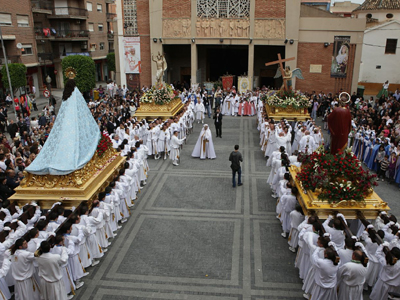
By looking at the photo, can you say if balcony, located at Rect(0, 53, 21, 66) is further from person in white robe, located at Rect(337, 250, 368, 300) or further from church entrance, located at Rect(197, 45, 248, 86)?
person in white robe, located at Rect(337, 250, 368, 300)

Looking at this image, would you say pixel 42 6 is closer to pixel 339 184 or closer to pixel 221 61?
pixel 221 61

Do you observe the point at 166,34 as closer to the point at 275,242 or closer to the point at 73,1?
the point at 73,1

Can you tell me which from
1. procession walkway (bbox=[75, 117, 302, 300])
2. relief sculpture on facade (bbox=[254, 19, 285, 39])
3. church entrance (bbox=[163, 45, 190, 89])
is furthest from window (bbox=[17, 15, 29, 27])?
procession walkway (bbox=[75, 117, 302, 300])

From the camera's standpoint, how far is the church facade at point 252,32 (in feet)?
89.9

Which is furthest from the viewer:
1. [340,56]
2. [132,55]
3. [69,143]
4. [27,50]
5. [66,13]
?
[66,13]

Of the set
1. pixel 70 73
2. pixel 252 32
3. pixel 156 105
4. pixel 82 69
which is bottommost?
pixel 156 105

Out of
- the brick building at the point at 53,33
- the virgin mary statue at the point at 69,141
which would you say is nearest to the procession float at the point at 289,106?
the virgin mary statue at the point at 69,141

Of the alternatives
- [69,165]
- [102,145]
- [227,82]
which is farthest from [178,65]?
[69,165]

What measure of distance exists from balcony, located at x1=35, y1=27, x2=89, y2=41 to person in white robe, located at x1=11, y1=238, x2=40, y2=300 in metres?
32.4

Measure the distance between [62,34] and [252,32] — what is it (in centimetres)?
2186

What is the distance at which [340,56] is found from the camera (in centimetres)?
2797

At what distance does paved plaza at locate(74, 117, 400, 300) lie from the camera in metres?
7.18

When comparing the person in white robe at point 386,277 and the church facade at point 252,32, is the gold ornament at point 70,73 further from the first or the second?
the church facade at point 252,32

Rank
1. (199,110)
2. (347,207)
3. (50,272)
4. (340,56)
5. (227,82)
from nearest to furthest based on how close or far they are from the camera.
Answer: (50,272)
(347,207)
(199,110)
(340,56)
(227,82)
